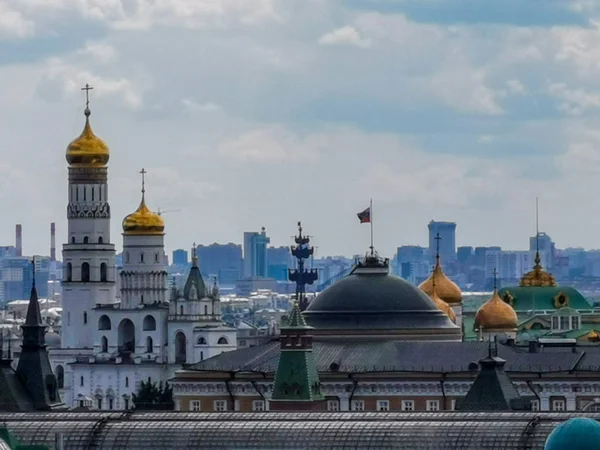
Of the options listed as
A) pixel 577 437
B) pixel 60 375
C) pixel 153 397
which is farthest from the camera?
pixel 60 375

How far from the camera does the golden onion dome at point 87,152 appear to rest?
548 ft

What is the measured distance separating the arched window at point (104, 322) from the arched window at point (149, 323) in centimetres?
161

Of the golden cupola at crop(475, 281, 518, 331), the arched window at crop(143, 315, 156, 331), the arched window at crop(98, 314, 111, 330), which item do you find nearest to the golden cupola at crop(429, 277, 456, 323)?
the golden cupola at crop(475, 281, 518, 331)

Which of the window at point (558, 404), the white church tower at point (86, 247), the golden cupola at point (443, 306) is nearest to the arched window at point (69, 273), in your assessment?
the white church tower at point (86, 247)

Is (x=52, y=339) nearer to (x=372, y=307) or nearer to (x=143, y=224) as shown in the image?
(x=143, y=224)

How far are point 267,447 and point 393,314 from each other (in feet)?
126

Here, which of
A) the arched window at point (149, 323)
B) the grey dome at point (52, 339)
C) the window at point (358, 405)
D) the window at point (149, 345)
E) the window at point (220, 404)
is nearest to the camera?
the window at point (358, 405)

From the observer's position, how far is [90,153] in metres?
167

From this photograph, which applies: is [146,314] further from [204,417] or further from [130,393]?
[204,417]

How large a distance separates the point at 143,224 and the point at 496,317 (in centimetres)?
2609

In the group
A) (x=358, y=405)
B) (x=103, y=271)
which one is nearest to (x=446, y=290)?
(x=103, y=271)

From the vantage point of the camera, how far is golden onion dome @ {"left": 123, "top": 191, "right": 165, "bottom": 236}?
547 ft

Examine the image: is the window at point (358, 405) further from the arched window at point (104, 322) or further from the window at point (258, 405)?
the arched window at point (104, 322)

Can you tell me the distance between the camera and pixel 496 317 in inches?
5733
